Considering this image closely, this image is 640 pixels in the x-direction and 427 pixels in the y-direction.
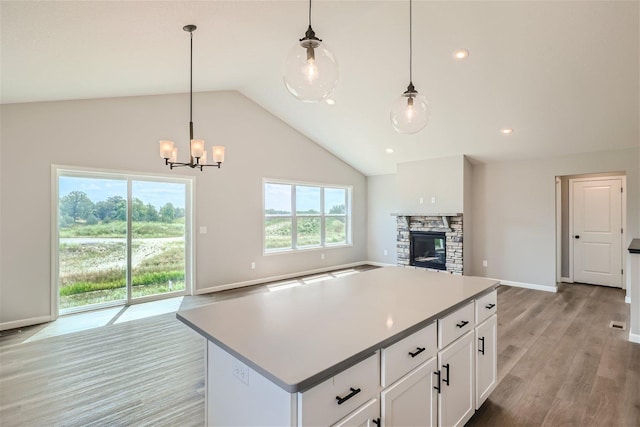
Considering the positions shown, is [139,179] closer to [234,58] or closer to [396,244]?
[234,58]

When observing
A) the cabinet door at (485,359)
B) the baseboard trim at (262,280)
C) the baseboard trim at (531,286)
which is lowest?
the baseboard trim at (531,286)

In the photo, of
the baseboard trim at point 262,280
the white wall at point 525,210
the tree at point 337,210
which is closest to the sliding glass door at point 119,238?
the baseboard trim at point 262,280

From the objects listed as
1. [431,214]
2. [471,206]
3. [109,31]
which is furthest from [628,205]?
[109,31]

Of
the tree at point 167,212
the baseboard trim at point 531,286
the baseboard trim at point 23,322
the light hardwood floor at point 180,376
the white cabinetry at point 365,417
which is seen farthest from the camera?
the baseboard trim at point 531,286

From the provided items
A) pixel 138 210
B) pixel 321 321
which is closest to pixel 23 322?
pixel 138 210

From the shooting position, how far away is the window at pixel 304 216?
616 centimetres

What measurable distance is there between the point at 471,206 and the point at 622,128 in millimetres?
2503

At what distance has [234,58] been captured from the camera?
12.3ft

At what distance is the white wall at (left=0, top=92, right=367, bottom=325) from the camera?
12.0ft

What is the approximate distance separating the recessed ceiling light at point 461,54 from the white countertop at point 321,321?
2.60 metres

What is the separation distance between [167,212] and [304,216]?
2.82 m

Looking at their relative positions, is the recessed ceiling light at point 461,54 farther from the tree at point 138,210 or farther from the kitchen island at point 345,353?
the tree at point 138,210

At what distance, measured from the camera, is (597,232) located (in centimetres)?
569

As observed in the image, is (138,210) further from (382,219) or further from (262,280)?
(382,219)
